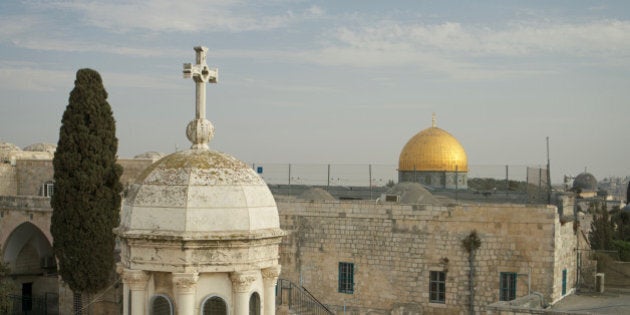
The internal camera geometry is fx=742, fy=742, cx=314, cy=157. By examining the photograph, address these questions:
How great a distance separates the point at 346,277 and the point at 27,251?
12733mm

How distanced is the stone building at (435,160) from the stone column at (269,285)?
85.1 feet

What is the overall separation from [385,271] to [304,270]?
90.2 inches

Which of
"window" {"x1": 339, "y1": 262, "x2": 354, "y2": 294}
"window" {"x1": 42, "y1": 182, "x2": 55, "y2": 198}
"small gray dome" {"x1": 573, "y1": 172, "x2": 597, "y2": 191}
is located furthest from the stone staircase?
"small gray dome" {"x1": 573, "y1": 172, "x2": 597, "y2": 191}

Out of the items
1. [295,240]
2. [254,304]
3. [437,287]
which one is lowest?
[437,287]

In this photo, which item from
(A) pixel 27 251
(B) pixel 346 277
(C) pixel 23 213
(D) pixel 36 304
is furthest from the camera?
(A) pixel 27 251

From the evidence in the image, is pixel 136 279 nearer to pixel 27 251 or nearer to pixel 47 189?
pixel 27 251

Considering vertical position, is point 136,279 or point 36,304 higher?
point 136,279

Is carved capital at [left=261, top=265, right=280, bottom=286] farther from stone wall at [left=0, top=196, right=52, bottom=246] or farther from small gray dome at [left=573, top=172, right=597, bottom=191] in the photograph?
small gray dome at [left=573, top=172, right=597, bottom=191]

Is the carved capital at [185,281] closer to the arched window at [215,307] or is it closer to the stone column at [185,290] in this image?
the stone column at [185,290]

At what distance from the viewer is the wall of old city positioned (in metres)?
16.9

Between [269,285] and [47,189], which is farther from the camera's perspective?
[47,189]

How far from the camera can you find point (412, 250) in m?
18.1

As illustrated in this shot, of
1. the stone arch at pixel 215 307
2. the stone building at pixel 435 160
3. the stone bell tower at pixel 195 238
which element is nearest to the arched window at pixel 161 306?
the stone bell tower at pixel 195 238

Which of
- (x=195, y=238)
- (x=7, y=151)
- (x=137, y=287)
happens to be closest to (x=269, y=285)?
(x=195, y=238)
